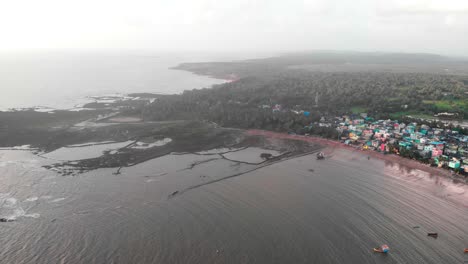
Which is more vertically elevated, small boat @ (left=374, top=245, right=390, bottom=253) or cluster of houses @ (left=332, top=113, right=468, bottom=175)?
cluster of houses @ (left=332, top=113, right=468, bottom=175)

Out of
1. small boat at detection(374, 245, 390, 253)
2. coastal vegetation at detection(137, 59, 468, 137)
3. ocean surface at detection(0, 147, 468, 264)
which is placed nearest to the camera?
ocean surface at detection(0, 147, 468, 264)

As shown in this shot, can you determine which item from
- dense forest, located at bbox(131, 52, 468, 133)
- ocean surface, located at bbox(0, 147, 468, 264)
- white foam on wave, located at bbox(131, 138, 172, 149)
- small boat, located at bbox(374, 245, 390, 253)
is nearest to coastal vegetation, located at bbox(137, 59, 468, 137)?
dense forest, located at bbox(131, 52, 468, 133)

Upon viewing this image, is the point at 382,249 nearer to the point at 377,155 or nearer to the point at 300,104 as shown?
the point at 377,155

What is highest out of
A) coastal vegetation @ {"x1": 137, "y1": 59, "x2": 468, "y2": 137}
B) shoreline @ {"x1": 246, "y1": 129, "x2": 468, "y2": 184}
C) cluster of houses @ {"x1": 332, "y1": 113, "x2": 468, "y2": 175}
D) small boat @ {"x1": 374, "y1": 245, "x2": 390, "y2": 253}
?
coastal vegetation @ {"x1": 137, "y1": 59, "x2": 468, "y2": 137}

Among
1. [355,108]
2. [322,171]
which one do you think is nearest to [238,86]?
[355,108]

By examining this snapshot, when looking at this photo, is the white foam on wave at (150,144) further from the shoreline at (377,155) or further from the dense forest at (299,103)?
the shoreline at (377,155)

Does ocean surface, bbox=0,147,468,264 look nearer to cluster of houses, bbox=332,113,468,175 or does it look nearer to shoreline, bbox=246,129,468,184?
shoreline, bbox=246,129,468,184

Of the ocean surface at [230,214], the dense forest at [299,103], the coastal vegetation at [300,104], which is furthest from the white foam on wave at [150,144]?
the coastal vegetation at [300,104]
